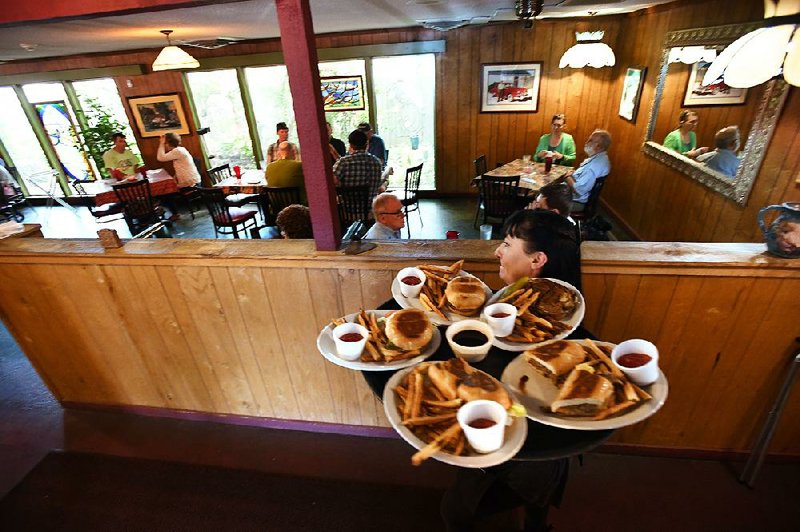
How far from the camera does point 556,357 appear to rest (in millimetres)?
1121

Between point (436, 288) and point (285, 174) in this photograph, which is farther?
point (285, 174)

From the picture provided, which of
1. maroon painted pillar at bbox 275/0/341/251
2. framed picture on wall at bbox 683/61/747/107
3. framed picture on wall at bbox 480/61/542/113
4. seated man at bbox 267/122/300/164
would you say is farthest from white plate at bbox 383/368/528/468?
framed picture on wall at bbox 480/61/542/113

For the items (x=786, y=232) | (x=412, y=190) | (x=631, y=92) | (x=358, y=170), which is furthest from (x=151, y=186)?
(x=631, y=92)

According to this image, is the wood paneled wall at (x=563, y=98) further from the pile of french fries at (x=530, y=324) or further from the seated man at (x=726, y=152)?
the pile of french fries at (x=530, y=324)

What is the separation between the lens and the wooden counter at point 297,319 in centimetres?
181

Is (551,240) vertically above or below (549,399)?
above

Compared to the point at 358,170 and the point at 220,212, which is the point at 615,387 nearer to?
the point at 358,170

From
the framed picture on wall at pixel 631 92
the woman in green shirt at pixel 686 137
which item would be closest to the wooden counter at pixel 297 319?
the woman in green shirt at pixel 686 137

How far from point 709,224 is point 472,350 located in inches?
142

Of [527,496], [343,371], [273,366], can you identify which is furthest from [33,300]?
[527,496]

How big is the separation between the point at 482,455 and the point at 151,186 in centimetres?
646

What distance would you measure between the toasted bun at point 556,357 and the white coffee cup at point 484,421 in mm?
225

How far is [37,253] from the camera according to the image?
224 centimetres

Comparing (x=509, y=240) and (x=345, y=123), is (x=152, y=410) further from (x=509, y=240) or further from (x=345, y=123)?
(x=345, y=123)
